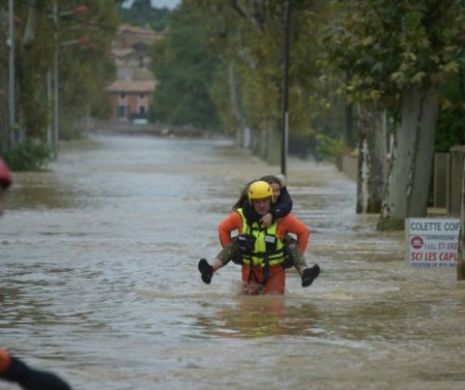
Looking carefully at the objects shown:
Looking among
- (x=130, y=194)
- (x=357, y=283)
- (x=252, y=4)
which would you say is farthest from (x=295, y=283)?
(x=252, y=4)

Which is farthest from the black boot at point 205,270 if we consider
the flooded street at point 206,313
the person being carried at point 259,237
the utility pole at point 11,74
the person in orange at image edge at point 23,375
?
the utility pole at point 11,74

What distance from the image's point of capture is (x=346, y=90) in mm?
26531

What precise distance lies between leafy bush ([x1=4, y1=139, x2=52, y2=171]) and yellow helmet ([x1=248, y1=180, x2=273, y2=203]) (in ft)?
147

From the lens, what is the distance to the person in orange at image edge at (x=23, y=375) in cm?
768

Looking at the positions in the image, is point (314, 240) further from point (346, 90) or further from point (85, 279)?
point (85, 279)

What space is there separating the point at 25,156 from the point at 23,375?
176 ft

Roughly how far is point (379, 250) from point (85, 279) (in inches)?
221

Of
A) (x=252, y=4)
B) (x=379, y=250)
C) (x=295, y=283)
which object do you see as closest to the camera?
(x=295, y=283)

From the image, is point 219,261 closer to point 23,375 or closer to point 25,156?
point 23,375

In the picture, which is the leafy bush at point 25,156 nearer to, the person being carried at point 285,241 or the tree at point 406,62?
the tree at point 406,62

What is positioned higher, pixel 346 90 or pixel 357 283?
pixel 346 90

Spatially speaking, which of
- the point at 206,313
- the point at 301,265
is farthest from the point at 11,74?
the point at 206,313

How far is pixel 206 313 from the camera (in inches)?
620

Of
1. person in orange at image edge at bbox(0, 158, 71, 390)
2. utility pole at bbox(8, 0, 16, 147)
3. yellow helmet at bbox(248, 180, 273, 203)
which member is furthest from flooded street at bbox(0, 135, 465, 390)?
utility pole at bbox(8, 0, 16, 147)
